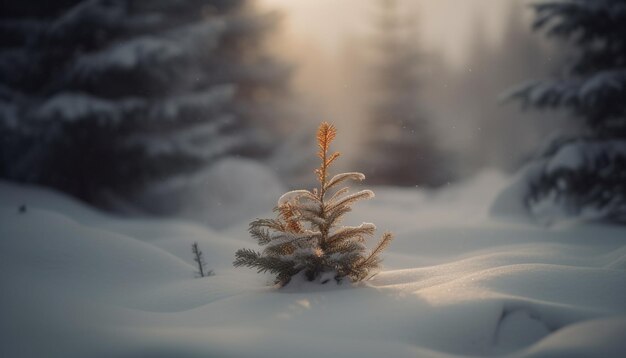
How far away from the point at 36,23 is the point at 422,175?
1427cm

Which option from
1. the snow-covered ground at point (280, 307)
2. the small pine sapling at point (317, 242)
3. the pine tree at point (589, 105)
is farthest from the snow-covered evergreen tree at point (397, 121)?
the small pine sapling at point (317, 242)

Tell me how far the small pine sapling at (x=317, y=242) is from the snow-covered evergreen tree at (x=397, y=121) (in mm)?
15271

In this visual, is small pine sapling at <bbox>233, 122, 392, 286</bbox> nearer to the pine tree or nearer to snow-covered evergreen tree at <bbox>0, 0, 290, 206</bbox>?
the pine tree

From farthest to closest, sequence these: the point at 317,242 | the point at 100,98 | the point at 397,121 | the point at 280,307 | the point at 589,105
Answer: the point at 397,121
the point at 100,98
the point at 589,105
the point at 317,242
the point at 280,307

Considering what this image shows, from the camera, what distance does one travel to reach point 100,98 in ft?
30.4

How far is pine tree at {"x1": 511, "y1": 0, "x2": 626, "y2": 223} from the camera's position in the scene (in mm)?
6457

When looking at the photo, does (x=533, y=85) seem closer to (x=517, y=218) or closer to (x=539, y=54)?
(x=517, y=218)

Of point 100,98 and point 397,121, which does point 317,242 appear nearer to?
point 100,98

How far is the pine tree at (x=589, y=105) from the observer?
21.2 feet

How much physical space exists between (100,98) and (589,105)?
887cm

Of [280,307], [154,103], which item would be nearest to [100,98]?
[154,103]

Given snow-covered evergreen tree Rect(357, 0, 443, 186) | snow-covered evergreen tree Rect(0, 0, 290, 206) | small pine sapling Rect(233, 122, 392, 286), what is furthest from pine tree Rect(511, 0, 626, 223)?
snow-covered evergreen tree Rect(357, 0, 443, 186)

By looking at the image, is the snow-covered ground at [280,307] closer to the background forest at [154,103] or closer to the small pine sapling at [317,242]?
the small pine sapling at [317,242]

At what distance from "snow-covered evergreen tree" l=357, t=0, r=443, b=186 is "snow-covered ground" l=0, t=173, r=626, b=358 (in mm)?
14387
